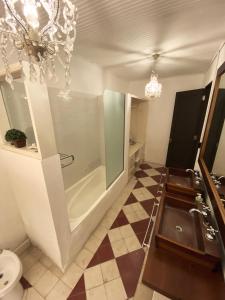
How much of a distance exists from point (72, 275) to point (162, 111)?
137 inches

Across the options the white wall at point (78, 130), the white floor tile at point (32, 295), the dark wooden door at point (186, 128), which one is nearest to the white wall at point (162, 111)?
the dark wooden door at point (186, 128)

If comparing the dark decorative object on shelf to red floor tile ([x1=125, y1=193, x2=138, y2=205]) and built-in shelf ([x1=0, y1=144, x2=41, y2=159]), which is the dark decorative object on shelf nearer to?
built-in shelf ([x1=0, y1=144, x2=41, y2=159])

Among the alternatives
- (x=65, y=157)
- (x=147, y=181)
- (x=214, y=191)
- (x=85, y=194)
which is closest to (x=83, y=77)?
(x=65, y=157)

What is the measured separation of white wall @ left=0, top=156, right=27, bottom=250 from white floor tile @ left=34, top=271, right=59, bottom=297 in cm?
49

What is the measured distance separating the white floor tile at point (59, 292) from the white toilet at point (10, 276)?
10.3 inches

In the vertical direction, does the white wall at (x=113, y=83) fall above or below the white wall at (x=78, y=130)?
above

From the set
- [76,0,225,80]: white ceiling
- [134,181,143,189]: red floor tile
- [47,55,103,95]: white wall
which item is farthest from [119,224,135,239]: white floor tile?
[76,0,225,80]: white ceiling

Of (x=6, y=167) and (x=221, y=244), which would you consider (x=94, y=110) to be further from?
(x=221, y=244)

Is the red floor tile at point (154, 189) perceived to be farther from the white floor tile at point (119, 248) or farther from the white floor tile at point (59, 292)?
the white floor tile at point (59, 292)

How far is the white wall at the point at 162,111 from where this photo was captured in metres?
2.93

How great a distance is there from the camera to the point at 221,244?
0.79 m

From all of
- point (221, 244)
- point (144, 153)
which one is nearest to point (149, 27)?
point (221, 244)

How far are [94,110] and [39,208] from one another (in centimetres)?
188

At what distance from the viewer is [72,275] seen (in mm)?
1320
